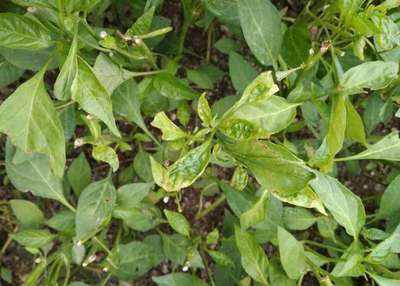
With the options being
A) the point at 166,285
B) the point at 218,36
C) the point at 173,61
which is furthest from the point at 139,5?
the point at 166,285

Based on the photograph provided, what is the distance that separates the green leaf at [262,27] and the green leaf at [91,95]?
14.0 inches

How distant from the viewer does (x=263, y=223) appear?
1.31 metres

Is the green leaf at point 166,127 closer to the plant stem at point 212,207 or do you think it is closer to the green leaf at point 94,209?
the green leaf at point 94,209

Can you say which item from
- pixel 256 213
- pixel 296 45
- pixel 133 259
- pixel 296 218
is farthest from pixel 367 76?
pixel 133 259

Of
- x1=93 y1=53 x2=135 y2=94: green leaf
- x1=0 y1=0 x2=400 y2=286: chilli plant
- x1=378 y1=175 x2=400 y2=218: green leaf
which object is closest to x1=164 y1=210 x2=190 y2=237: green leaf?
x1=0 y1=0 x2=400 y2=286: chilli plant

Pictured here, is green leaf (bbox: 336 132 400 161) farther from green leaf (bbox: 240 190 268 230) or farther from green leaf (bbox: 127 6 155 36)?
green leaf (bbox: 127 6 155 36)

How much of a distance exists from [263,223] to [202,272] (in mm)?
344

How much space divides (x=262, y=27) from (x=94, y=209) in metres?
0.49

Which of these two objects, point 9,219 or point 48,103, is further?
point 9,219

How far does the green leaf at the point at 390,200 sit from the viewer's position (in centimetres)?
130

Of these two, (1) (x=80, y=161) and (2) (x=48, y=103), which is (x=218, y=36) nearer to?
(1) (x=80, y=161)

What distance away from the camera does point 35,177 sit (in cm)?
134

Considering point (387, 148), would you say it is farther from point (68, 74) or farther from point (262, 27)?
point (68, 74)

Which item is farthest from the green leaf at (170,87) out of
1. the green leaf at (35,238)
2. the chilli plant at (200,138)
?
the green leaf at (35,238)
